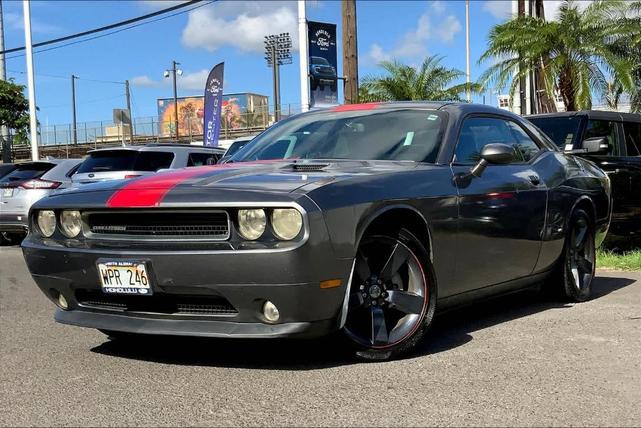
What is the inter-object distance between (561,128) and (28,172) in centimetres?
896

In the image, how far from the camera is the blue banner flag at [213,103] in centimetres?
2105

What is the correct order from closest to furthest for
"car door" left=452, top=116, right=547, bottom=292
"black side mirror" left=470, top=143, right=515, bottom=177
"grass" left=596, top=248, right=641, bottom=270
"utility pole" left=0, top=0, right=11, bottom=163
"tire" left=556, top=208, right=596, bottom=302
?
"car door" left=452, top=116, right=547, bottom=292 → "black side mirror" left=470, top=143, right=515, bottom=177 → "tire" left=556, top=208, right=596, bottom=302 → "grass" left=596, top=248, right=641, bottom=270 → "utility pole" left=0, top=0, right=11, bottom=163

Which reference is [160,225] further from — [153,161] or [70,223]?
[153,161]

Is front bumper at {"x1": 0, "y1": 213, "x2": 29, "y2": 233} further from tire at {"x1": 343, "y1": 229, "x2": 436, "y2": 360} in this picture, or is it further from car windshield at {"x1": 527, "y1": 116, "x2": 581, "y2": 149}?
tire at {"x1": 343, "y1": 229, "x2": 436, "y2": 360}

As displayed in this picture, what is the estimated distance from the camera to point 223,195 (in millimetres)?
3729

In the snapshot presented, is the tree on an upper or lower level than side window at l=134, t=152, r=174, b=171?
upper

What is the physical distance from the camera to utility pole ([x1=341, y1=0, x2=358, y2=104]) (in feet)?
50.2

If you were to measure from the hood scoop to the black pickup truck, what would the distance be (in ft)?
15.3

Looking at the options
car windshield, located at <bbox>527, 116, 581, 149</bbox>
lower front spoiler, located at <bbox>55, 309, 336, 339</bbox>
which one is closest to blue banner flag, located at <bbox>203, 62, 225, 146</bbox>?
car windshield, located at <bbox>527, 116, 581, 149</bbox>

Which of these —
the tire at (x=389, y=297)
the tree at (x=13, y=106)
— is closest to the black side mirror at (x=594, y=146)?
the tire at (x=389, y=297)

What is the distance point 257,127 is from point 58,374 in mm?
48847

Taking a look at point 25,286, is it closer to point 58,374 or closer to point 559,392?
point 58,374

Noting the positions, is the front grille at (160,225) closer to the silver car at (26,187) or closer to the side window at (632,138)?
the side window at (632,138)

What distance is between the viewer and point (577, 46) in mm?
19609
